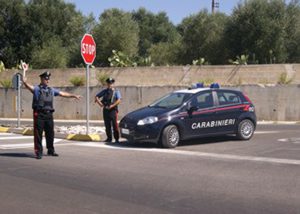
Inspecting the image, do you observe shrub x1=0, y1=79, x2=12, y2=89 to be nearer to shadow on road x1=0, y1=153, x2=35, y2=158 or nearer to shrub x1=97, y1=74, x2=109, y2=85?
shrub x1=97, y1=74, x2=109, y2=85

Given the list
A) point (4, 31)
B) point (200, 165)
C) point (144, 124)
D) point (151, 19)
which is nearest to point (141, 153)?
point (144, 124)

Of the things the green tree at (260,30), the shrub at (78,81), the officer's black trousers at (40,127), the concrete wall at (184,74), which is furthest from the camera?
the green tree at (260,30)

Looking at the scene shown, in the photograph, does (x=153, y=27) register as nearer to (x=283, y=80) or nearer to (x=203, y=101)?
(x=283, y=80)

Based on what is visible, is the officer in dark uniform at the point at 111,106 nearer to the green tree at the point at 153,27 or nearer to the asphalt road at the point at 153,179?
the asphalt road at the point at 153,179

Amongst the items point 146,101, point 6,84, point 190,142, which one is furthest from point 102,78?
point 190,142

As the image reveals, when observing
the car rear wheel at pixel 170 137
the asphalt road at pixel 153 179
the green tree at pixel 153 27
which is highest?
the green tree at pixel 153 27

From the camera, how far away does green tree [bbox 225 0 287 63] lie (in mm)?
35125

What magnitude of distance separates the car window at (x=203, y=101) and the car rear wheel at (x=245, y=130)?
1.12 metres

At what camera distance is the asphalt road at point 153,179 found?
674 centimetres

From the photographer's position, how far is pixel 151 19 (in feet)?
227

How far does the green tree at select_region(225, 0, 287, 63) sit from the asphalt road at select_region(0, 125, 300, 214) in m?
23.2

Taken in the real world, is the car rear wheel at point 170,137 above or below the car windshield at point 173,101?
below

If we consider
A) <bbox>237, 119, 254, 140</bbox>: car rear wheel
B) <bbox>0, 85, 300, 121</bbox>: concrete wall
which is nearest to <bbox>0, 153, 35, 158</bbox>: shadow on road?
<bbox>237, 119, 254, 140</bbox>: car rear wheel

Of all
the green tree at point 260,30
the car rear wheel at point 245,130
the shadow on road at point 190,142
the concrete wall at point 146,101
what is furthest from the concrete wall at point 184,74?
the car rear wheel at point 245,130
